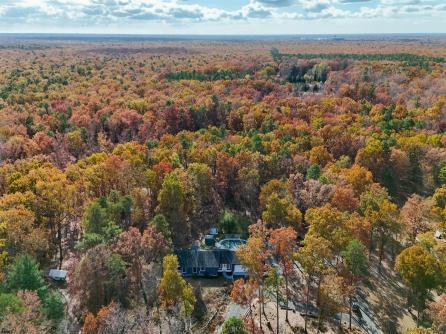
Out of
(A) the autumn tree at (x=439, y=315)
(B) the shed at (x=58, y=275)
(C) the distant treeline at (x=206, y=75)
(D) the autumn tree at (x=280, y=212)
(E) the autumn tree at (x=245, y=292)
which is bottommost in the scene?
(B) the shed at (x=58, y=275)

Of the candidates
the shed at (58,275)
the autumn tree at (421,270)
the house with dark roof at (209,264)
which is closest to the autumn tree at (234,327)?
the house with dark roof at (209,264)

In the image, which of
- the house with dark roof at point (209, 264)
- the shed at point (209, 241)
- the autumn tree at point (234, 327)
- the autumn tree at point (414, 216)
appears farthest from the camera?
the shed at point (209, 241)

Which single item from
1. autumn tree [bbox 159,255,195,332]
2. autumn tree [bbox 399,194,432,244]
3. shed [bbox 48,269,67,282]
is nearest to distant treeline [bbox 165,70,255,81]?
autumn tree [bbox 399,194,432,244]

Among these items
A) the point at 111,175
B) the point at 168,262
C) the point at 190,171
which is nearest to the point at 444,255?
the point at 168,262

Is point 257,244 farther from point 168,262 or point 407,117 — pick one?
point 407,117

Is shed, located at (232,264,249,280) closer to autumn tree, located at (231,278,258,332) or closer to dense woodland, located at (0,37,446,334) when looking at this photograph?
dense woodland, located at (0,37,446,334)

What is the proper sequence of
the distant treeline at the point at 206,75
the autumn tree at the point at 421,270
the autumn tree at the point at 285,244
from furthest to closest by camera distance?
the distant treeline at the point at 206,75, the autumn tree at the point at 285,244, the autumn tree at the point at 421,270

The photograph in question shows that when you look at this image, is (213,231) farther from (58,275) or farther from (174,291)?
(58,275)

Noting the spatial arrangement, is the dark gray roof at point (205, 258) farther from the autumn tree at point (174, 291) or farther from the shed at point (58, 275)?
the shed at point (58, 275)
